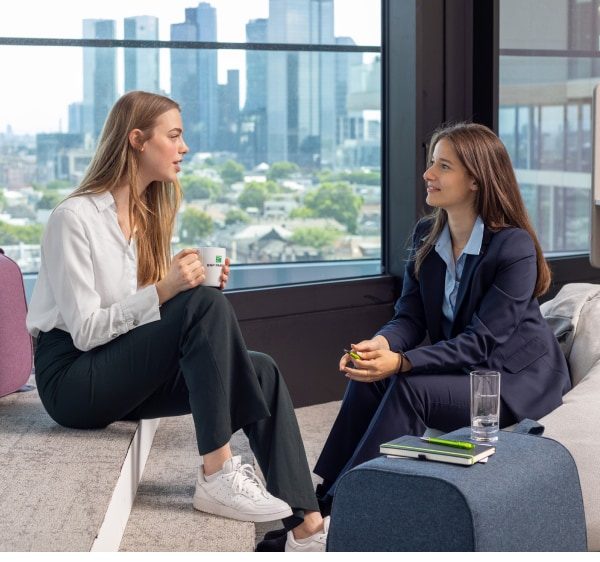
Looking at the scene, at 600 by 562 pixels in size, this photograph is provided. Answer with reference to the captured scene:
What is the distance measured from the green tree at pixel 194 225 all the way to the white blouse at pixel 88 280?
1355 millimetres

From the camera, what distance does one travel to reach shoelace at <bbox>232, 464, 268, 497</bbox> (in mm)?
2520

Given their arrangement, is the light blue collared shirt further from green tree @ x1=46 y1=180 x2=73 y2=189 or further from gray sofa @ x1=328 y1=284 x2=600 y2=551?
green tree @ x1=46 y1=180 x2=73 y2=189

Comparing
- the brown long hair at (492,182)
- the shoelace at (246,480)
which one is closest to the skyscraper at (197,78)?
the brown long hair at (492,182)

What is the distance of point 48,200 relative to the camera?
12.6ft

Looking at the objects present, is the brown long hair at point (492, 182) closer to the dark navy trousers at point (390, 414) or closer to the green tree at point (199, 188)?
the dark navy trousers at point (390, 414)

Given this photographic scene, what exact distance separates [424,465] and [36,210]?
7.52ft

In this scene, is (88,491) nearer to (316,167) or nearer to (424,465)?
(424,465)

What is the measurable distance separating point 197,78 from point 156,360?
1.83 metres

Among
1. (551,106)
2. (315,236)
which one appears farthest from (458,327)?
(551,106)

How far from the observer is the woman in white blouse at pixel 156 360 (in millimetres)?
2463

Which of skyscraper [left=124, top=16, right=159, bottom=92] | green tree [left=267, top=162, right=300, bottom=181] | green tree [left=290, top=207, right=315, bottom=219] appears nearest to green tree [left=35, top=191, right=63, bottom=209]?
skyscraper [left=124, top=16, right=159, bottom=92]

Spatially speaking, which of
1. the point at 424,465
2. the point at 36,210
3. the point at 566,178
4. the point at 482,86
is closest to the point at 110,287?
the point at 424,465

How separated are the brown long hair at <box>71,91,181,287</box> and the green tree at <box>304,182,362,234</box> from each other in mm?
1538

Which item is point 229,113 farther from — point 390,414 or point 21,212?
point 390,414
